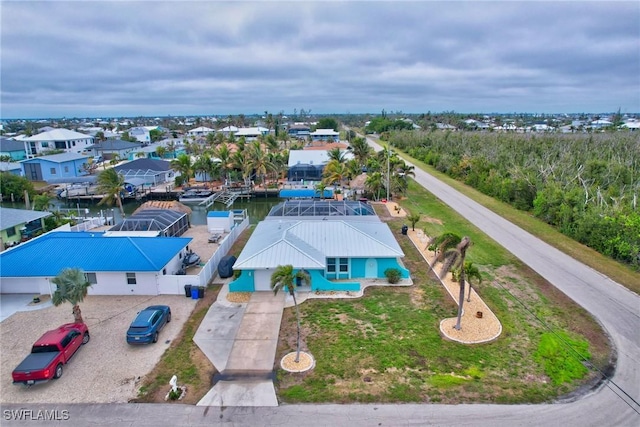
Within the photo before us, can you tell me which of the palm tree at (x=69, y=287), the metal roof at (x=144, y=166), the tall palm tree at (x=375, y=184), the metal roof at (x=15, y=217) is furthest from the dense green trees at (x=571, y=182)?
the metal roof at (x=144, y=166)

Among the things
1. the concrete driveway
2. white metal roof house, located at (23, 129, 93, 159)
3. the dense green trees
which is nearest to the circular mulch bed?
the concrete driveway

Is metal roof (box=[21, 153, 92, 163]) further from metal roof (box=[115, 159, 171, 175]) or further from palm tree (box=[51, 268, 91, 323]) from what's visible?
palm tree (box=[51, 268, 91, 323])

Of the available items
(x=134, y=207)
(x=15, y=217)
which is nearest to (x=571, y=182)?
(x=15, y=217)

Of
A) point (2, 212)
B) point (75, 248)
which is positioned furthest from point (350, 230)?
point (2, 212)

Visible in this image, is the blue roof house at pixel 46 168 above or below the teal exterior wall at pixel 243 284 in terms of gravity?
above

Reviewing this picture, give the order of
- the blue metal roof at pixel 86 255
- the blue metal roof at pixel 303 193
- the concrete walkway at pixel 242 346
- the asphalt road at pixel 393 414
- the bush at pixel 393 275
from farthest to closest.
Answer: the blue metal roof at pixel 303 193 → the bush at pixel 393 275 → the blue metal roof at pixel 86 255 → the concrete walkway at pixel 242 346 → the asphalt road at pixel 393 414

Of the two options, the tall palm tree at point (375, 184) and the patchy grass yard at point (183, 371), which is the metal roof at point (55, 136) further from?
the patchy grass yard at point (183, 371)

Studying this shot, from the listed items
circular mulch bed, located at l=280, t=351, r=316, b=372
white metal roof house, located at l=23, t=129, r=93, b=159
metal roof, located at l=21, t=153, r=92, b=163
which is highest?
white metal roof house, located at l=23, t=129, r=93, b=159
